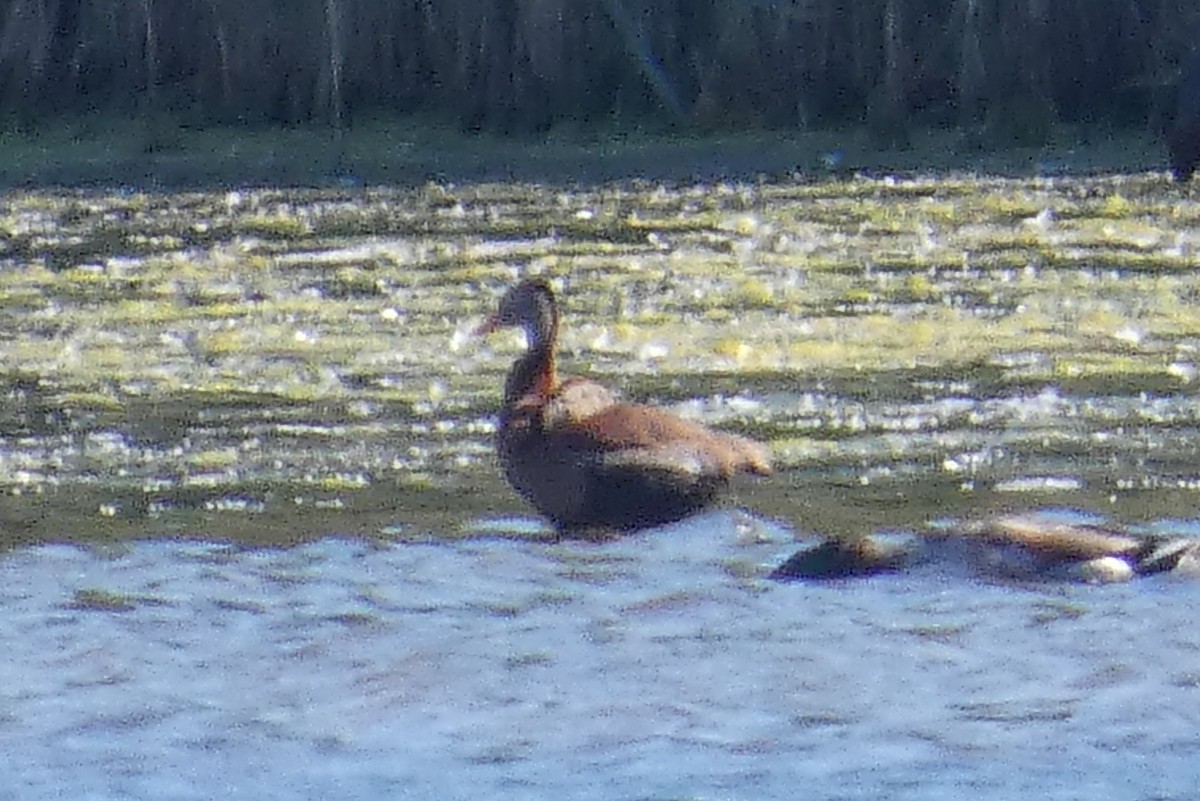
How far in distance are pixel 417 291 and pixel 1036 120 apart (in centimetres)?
677

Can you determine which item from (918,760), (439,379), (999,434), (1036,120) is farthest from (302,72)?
(918,760)

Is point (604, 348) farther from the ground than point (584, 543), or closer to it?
farther from the ground

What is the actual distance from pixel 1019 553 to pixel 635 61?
11881mm

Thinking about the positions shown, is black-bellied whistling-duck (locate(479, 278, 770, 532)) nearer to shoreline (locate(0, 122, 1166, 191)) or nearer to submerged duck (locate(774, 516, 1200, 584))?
submerged duck (locate(774, 516, 1200, 584))

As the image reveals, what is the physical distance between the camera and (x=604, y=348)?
9.25 m

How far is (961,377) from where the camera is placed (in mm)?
8438

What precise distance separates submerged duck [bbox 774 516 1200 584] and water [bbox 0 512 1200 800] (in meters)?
0.05

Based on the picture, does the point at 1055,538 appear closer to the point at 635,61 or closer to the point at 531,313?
the point at 531,313

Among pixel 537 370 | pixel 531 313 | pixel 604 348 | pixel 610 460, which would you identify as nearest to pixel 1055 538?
pixel 610 460

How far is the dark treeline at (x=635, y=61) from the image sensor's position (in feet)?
55.7

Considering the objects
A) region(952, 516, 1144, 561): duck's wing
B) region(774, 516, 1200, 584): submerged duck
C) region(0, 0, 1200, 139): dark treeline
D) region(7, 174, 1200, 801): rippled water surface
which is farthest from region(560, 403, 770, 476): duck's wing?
region(0, 0, 1200, 139): dark treeline

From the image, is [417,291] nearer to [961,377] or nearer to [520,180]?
[961,377]

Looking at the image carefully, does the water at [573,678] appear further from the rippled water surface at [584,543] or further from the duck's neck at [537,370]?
the duck's neck at [537,370]

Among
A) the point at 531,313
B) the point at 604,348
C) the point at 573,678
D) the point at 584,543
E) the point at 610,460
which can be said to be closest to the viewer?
the point at 573,678
